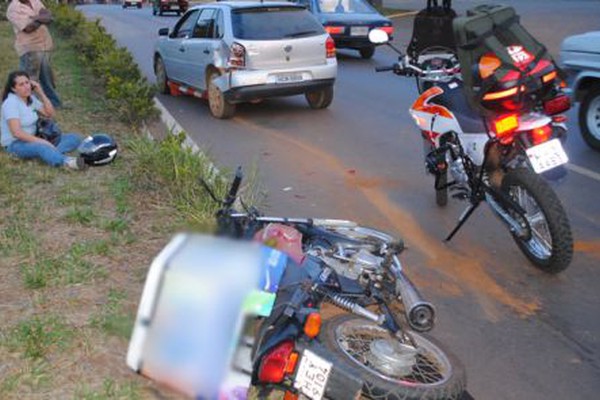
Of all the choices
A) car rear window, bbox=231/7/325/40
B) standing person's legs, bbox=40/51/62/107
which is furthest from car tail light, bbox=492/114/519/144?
standing person's legs, bbox=40/51/62/107

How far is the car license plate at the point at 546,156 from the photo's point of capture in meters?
4.66

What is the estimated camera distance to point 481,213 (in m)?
6.12

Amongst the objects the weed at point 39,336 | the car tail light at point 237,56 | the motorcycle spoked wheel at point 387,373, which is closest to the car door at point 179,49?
the car tail light at point 237,56

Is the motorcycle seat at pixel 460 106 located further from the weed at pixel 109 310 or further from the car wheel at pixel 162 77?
the car wheel at pixel 162 77

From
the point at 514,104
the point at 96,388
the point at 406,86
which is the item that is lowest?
the point at 406,86

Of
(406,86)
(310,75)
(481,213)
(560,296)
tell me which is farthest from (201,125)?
(560,296)

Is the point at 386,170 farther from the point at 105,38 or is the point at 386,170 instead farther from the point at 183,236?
the point at 105,38

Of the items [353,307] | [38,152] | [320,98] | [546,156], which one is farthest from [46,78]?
[353,307]

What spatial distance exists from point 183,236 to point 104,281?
3103mm

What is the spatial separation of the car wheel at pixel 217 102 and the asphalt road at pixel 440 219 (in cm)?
19

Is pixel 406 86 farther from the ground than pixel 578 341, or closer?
closer

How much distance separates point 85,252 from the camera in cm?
482

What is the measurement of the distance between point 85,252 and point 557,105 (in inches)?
129

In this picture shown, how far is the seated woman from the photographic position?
7.04 metres
